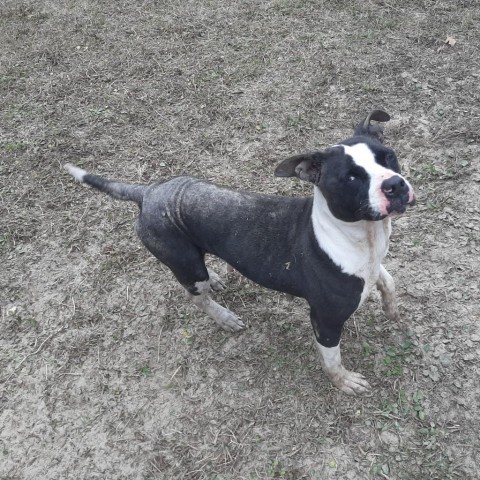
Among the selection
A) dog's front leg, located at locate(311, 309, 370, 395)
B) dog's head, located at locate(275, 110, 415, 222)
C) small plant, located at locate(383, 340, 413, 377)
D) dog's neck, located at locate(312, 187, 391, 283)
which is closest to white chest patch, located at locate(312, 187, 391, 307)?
dog's neck, located at locate(312, 187, 391, 283)

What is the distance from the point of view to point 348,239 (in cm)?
283

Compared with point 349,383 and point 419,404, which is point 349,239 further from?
point 419,404

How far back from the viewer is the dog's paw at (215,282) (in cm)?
421

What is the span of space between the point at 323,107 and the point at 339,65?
690 mm

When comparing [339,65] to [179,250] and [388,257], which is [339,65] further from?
[179,250]

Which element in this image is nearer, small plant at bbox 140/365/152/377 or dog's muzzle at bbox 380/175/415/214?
dog's muzzle at bbox 380/175/415/214

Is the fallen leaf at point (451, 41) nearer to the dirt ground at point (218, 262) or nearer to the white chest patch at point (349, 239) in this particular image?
the dirt ground at point (218, 262)

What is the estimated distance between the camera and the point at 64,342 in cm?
422

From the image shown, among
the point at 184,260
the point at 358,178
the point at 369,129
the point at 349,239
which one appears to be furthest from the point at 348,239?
the point at 184,260

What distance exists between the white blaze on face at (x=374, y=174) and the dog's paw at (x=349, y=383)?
56.1 inches

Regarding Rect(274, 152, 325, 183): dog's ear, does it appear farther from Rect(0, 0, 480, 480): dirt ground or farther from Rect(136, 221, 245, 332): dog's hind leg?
Rect(0, 0, 480, 480): dirt ground

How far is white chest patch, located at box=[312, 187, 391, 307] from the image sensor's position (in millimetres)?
2803

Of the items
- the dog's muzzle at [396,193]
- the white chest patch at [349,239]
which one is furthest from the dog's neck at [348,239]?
the dog's muzzle at [396,193]

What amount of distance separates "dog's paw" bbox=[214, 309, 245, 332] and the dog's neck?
4.32 feet
